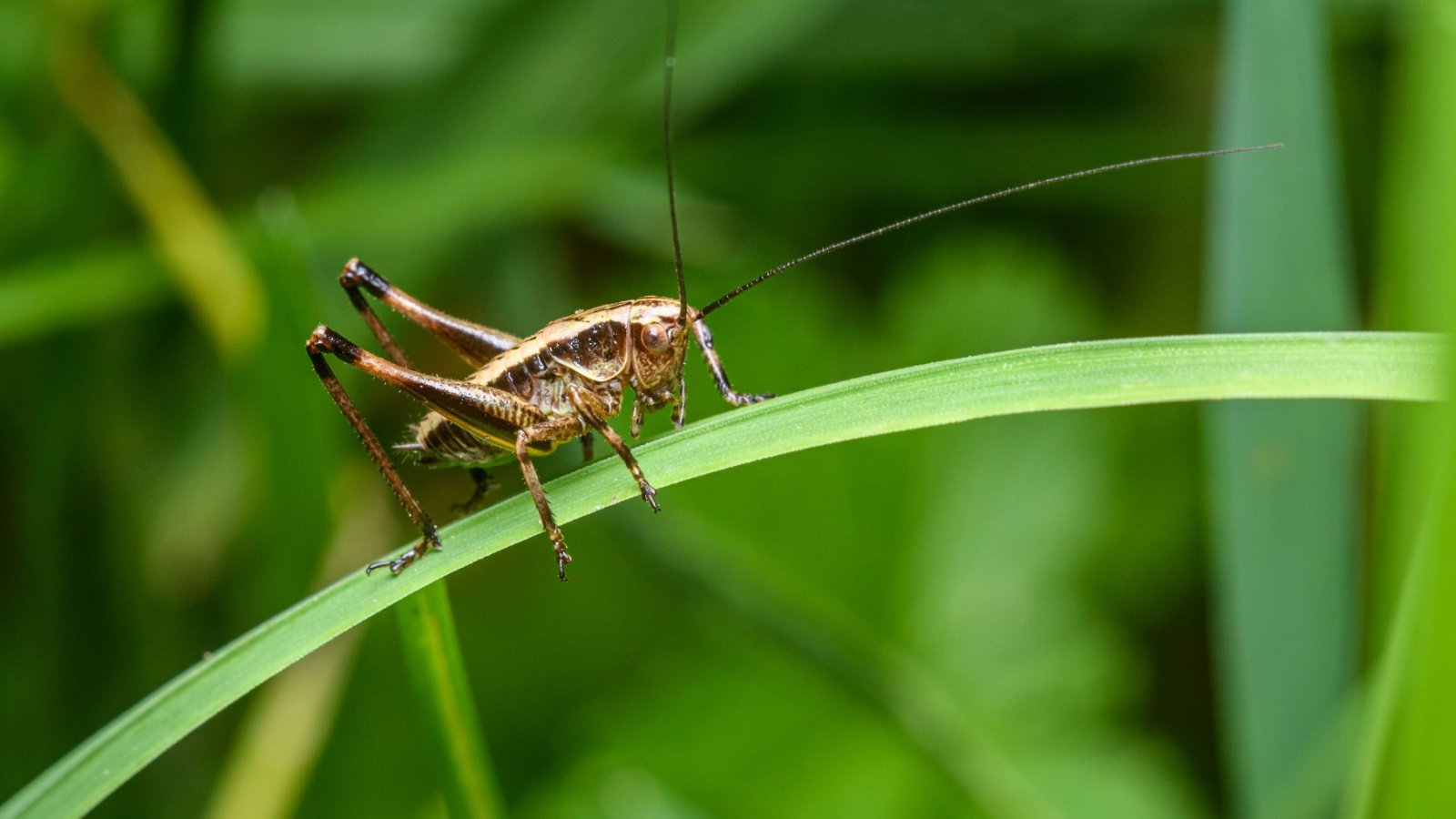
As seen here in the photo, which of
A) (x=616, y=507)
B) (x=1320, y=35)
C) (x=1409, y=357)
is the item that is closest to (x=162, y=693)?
(x=616, y=507)

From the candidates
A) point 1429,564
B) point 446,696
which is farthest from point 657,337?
point 1429,564

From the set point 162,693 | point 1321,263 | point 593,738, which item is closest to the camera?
point 162,693

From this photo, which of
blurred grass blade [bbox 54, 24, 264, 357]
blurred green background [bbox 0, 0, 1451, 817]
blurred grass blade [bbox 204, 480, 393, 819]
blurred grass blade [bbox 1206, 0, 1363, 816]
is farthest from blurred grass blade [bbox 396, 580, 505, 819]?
blurred grass blade [bbox 54, 24, 264, 357]

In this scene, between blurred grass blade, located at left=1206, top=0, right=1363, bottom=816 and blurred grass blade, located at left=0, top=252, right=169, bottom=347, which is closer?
blurred grass blade, located at left=1206, top=0, right=1363, bottom=816

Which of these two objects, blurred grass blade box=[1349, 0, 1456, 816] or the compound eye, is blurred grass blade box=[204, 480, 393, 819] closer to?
the compound eye

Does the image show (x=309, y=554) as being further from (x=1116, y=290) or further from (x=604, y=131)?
(x=1116, y=290)
